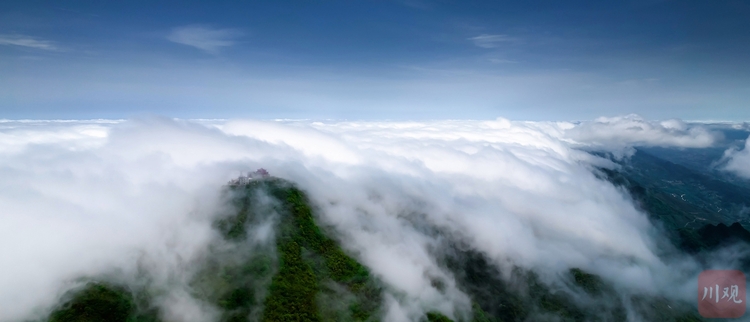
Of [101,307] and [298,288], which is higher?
[101,307]

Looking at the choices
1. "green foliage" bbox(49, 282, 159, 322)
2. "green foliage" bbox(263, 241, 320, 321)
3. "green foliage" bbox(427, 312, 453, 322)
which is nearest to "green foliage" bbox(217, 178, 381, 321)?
"green foliage" bbox(263, 241, 320, 321)

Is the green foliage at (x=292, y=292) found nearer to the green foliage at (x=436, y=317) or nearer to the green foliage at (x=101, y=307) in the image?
the green foliage at (x=101, y=307)

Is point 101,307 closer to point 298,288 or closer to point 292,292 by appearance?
point 292,292

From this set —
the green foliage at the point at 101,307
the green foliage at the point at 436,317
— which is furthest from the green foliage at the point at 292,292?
the green foliage at the point at 436,317

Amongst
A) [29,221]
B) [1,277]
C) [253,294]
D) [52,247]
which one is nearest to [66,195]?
[29,221]

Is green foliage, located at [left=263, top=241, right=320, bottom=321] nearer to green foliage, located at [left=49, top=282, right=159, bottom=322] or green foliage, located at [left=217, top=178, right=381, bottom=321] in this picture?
green foliage, located at [left=217, top=178, right=381, bottom=321]

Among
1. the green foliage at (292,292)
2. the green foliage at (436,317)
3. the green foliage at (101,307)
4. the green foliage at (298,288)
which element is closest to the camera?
the green foliage at (101,307)

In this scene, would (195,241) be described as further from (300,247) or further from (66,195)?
(66,195)

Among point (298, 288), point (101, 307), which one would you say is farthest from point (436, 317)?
point (101, 307)

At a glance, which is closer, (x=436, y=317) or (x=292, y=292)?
(x=292, y=292)
